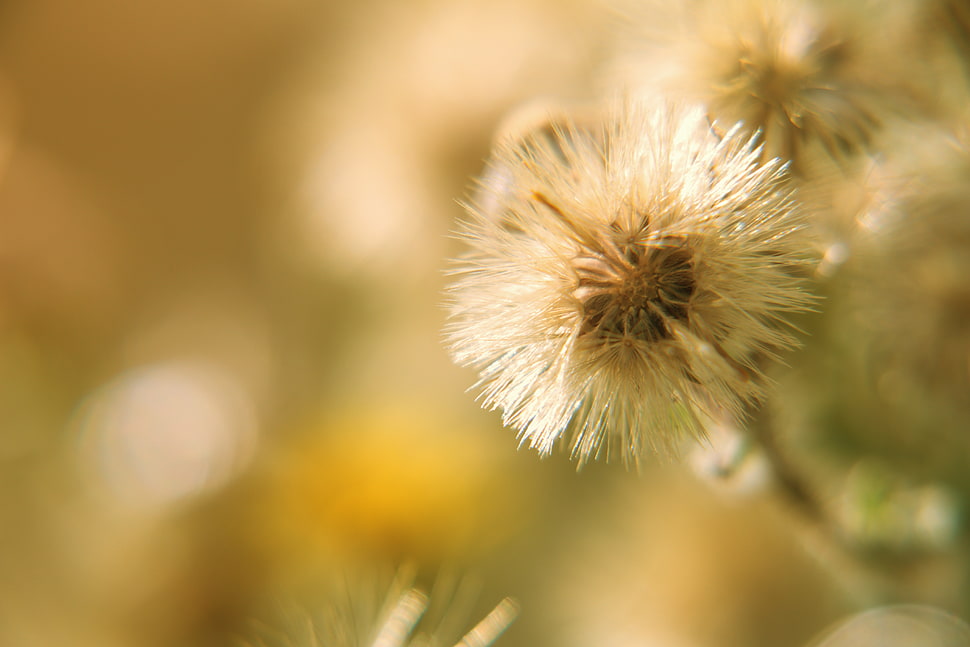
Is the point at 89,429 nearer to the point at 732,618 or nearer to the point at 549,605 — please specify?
the point at 549,605

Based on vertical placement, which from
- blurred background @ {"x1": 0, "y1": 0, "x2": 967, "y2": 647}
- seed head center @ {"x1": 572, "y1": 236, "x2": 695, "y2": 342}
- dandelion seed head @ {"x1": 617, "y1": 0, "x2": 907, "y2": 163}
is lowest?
blurred background @ {"x1": 0, "y1": 0, "x2": 967, "y2": 647}

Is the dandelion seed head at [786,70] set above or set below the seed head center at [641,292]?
above

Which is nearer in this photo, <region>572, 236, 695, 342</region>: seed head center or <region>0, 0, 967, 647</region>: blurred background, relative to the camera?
<region>572, 236, 695, 342</region>: seed head center

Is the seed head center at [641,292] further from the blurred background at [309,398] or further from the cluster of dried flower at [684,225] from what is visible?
the blurred background at [309,398]

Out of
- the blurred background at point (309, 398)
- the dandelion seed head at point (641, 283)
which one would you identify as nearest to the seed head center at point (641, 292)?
the dandelion seed head at point (641, 283)

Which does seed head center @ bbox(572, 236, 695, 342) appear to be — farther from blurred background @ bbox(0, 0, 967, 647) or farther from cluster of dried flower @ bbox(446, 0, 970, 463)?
blurred background @ bbox(0, 0, 967, 647)

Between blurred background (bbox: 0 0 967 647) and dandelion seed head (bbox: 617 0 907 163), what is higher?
dandelion seed head (bbox: 617 0 907 163)

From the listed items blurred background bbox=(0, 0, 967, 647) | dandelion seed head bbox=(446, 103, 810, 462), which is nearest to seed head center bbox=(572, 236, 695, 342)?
dandelion seed head bbox=(446, 103, 810, 462)

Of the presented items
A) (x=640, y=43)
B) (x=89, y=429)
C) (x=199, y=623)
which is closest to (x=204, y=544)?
(x=199, y=623)
